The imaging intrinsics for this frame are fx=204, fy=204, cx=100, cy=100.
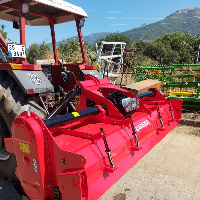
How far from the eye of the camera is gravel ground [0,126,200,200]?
2.44 m

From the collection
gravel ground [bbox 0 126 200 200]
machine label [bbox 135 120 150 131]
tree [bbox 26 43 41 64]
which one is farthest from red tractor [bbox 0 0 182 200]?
tree [bbox 26 43 41 64]

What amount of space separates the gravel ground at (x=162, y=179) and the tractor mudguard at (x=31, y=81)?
1.31 meters

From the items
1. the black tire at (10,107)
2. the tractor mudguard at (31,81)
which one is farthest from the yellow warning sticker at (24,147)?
the tractor mudguard at (31,81)

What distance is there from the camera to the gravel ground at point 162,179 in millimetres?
2443

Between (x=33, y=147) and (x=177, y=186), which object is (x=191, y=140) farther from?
(x=33, y=147)

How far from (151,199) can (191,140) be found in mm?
2211

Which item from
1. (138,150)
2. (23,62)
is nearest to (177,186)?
(138,150)

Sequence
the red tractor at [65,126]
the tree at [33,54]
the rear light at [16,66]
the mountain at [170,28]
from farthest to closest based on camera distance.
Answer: the mountain at [170,28] < the tree at [33,54] < the rear light at [16,66] < the red tractor at [65,126]

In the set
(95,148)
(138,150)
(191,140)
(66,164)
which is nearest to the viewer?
(66,164)

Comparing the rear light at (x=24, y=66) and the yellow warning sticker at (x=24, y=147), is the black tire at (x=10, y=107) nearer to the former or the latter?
the rear light at (x=24, y=66)

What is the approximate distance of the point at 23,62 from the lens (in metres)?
2.64

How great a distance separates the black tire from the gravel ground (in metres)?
0.35

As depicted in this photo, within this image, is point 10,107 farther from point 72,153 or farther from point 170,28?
point 170,28

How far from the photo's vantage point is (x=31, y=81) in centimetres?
248
